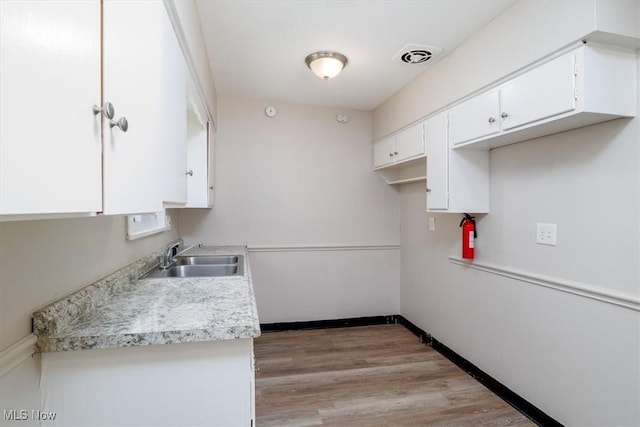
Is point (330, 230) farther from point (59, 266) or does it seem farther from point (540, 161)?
point (59, 266)

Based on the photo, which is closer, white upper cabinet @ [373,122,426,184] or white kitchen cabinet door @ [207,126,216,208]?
white kitchen cabinet door @ [207,126,216,208]

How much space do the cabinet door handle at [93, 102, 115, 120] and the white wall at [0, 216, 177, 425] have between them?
1.37 feet

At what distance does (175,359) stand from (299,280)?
8.78 ft

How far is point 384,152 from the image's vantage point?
3.54m

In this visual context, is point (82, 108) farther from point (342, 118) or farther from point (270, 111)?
point (342, 118)

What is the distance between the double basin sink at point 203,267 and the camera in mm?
2260

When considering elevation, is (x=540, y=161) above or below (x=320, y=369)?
above

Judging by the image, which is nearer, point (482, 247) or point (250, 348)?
point (250, 348)

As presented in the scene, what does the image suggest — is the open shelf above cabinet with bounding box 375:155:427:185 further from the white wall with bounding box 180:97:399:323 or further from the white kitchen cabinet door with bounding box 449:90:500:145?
the white kitchen cabinet door with bounding box 449:90:500:145

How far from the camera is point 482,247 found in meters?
2.52

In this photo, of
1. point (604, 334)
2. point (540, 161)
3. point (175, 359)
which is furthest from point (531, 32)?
point (175, 359)

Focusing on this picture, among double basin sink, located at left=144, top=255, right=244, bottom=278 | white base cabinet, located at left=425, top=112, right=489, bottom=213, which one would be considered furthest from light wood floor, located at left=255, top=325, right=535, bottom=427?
white base cabinet, located at left=425, top=112, right=489, bottom=213

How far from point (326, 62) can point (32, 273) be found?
7.35ft

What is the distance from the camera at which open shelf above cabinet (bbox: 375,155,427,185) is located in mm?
3227
